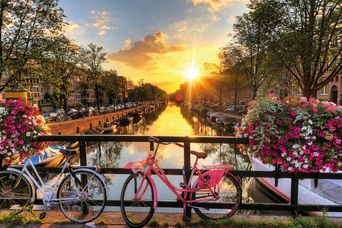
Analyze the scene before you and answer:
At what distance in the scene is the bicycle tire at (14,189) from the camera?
11.1 ft

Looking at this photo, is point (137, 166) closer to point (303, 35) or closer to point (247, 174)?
point (247, 174)

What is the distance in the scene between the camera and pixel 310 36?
1326cm

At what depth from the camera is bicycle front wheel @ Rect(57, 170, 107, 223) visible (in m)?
3.20

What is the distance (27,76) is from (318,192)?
612 inches

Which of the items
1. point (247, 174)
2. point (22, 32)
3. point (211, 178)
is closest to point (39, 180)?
point (211, 178)

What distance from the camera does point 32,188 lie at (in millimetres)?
3416

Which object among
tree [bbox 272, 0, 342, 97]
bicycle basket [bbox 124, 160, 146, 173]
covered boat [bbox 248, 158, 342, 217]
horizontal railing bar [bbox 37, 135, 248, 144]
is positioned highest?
tree [bbox 272, 0, 342, 97]

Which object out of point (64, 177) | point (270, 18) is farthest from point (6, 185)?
point (270, 18)

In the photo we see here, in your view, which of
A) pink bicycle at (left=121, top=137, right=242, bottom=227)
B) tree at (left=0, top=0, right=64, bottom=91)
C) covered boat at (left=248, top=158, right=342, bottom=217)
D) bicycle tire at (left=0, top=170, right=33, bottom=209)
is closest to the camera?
pink bicycle at (left=121, top=137, right=242, bottom=227)

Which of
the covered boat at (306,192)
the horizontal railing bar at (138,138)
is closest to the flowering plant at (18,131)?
the horizontal railing bar at (138,138)

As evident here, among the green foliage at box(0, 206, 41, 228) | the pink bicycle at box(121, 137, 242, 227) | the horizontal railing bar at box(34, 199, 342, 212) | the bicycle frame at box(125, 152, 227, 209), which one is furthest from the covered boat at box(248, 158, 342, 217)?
the green foliage at box(0, 206, 41, 228)

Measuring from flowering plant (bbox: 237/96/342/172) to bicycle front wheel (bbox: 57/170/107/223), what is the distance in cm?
217

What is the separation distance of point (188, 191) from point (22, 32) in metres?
14.7

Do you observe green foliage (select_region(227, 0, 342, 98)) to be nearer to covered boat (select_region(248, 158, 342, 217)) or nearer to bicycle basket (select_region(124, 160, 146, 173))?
covered boat (select_region(248, 158, 342, 217))
